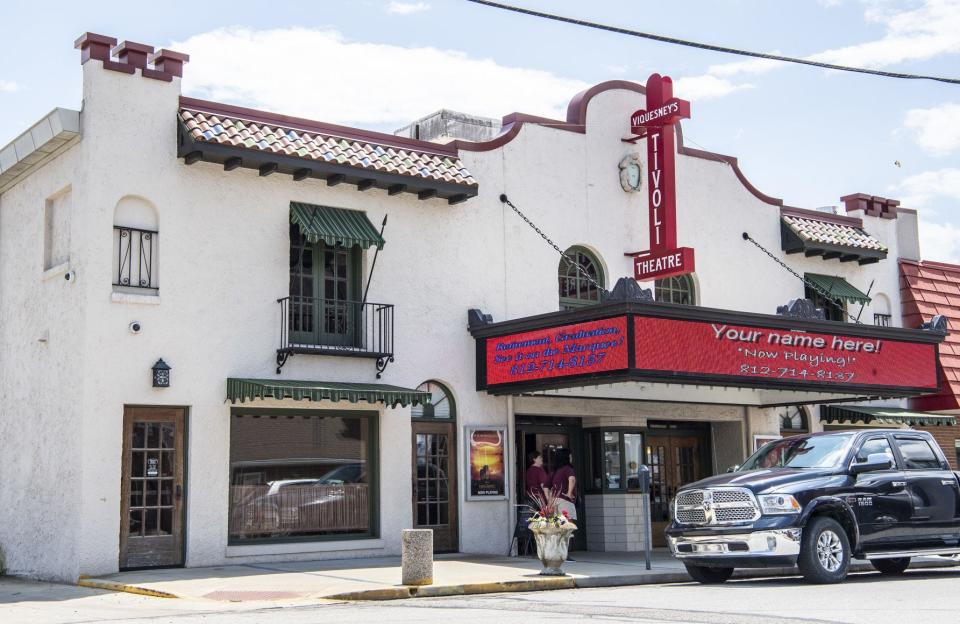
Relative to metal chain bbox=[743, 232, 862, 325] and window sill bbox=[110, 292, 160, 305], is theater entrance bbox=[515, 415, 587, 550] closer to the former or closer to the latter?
metal chain bbox=[743, 232, 862, 325]

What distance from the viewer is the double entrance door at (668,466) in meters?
22.0

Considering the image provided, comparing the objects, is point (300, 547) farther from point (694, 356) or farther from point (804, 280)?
point (804, 280)

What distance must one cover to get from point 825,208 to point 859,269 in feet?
9.86

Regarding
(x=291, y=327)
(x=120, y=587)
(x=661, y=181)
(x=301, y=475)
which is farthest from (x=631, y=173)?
(x=120, y=587)

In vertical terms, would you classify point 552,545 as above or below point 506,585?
above

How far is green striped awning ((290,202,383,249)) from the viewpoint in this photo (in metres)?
17.6

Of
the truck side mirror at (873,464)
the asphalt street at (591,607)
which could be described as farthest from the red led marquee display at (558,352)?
the asphalt street at (591,607)

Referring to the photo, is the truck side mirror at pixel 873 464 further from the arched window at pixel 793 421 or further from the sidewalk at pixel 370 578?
the arched window at pixel 793 421

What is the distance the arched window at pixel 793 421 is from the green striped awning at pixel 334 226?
33.8ft

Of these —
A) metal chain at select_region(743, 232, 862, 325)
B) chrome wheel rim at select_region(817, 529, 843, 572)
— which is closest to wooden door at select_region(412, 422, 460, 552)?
chrome wheel rim at select_region(817, 529, 843, 572)

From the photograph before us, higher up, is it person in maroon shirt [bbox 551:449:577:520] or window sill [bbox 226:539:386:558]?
person in maroon shirt [bbox 551:449:577:520]

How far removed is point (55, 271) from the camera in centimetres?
1689

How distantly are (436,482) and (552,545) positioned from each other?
4351 millimetres

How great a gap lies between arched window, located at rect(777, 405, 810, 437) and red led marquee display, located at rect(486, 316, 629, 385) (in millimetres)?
7674
